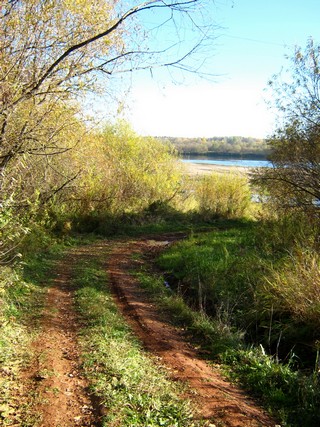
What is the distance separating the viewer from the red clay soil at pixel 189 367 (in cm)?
402

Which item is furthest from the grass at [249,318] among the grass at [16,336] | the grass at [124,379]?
→ the grass at [16,336]

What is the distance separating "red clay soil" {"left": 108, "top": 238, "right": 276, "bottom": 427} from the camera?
402cm

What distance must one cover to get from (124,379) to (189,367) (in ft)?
3.94

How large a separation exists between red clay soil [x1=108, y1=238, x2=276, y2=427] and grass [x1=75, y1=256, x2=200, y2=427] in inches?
8.6

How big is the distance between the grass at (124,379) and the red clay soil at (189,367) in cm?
22

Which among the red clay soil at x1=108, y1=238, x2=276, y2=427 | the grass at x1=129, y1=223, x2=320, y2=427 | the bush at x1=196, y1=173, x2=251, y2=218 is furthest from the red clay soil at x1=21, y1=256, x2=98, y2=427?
the bush at x1=196, y1=173, x2=251, y2=218

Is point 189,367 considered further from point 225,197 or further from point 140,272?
point 225,197

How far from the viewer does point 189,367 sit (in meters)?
5.17

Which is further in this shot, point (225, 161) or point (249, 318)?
point (225, 161)

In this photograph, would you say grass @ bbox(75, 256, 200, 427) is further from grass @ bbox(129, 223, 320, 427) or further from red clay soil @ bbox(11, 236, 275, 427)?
grass @ bbox(129, 223, 320, 427)

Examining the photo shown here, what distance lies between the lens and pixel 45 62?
6.59 metres

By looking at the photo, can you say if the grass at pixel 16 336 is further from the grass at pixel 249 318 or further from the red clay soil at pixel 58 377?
the grass at pixel 249 318

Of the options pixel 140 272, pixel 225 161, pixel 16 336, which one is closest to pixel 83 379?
pixel 16 336

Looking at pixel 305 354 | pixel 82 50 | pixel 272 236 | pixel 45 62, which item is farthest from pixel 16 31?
pixel 272 236
